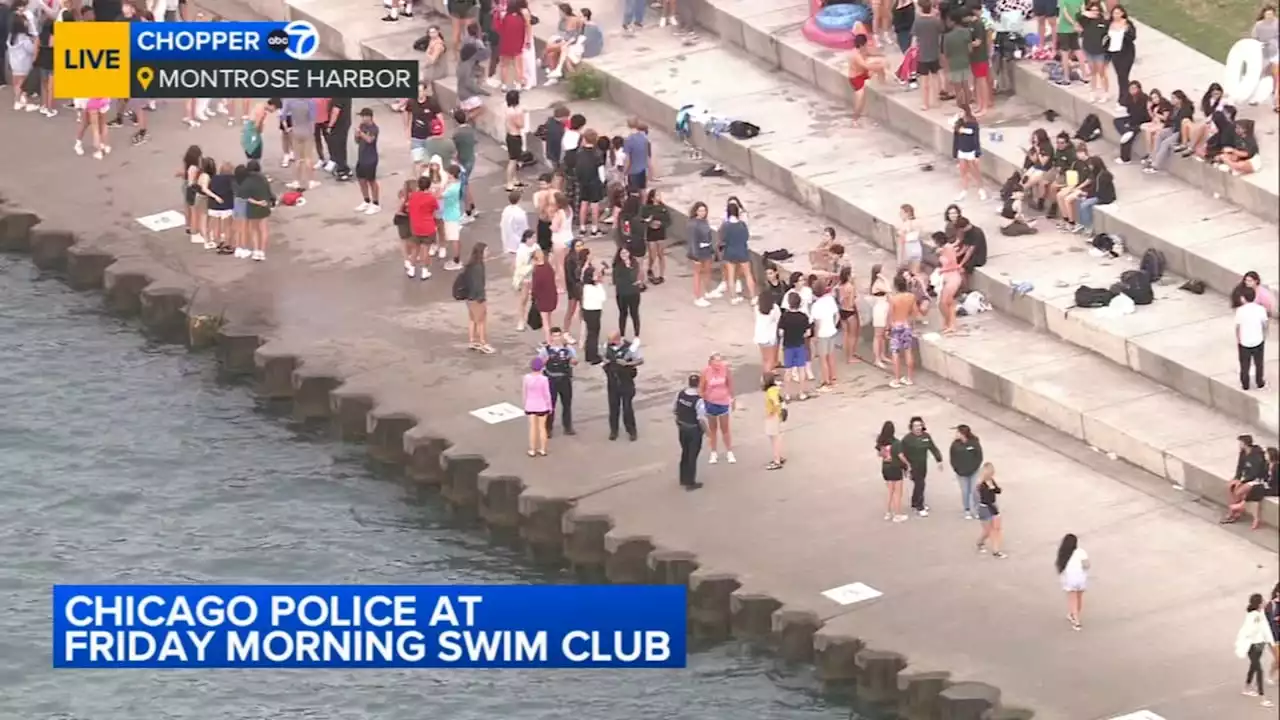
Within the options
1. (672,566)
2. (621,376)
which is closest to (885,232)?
(621,376)

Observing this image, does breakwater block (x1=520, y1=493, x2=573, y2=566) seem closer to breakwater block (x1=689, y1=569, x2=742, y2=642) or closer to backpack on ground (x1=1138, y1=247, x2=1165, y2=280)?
breakwater block (x1=689, y1=569, x2=742, y2=642)

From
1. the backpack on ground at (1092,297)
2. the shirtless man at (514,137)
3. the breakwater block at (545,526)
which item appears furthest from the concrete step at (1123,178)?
the breakwater block at (545,526)

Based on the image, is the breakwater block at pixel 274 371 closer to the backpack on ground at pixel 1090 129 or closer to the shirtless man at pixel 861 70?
the shirtless man at pixel 861 70

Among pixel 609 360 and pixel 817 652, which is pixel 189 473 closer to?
pixel 609 360

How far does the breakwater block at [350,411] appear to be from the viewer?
5694 centimetres

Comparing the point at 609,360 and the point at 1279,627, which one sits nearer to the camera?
the point at 1279,627

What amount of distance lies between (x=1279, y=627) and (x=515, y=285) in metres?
15.6

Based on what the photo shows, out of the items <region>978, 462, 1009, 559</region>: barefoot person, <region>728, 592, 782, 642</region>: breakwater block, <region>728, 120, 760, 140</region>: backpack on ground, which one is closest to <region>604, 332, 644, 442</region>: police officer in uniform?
<region>728, 592, 782, 642</region>: breakwater block

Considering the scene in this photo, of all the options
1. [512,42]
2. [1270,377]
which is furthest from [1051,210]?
[512,42]

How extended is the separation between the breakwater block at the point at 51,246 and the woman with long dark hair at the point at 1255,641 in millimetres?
23525

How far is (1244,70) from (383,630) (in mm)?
17286

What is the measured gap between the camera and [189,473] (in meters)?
56.5

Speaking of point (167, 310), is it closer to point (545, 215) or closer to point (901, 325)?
point (545, 215)

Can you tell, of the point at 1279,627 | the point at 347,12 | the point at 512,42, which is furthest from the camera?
the point at 347,12
